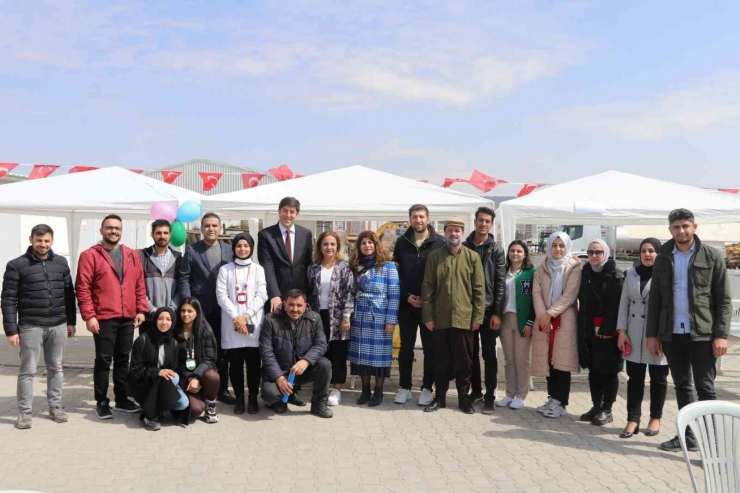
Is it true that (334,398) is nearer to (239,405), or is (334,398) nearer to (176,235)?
(239,405)

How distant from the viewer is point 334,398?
5668 millimetres

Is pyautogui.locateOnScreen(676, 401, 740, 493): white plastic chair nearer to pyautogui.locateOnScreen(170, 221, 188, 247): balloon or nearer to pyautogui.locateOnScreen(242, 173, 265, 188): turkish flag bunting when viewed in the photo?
pyautogui.locateOnScreen(170, 221, 188, 247): balloon

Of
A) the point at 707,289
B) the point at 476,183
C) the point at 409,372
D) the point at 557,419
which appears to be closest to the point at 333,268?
the point at 409,372

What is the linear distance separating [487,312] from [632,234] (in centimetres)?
1923

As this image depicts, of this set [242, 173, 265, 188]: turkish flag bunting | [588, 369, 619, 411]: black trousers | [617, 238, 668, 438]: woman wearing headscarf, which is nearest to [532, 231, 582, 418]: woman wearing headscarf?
[588, 369, 619, 411]: black trousers

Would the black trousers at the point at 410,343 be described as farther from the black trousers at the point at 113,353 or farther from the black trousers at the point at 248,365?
the black trousers at the point at 113,353

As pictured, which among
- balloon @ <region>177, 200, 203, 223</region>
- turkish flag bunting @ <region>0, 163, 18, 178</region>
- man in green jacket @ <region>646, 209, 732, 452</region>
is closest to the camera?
man in green jacket @ <region>646, 209, 732, 452</region>

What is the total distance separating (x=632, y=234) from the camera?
22891 mm

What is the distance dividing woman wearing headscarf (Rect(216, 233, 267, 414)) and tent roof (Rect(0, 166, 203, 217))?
1.74 meters

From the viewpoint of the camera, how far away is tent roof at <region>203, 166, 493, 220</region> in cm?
676

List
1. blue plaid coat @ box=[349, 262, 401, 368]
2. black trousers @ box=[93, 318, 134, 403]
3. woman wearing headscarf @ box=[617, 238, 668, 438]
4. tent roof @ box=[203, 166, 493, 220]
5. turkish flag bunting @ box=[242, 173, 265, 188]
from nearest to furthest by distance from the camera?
woman wearing headscarf @ box=[617, 238, 668, 438] < black trousers @ box=[93, 318, 134, 403] < blue plaid coat @ box=[349, 262, 401, 368] < tent roof @ box=[203, 166, 493, 220] < turkish flag bunting @ box=[242, 173, 265, 188]

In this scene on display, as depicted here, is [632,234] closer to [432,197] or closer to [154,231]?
[432,197]

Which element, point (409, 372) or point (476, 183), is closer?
point (409, 372)

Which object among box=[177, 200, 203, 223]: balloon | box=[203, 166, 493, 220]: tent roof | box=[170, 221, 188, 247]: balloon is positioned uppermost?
box=[203, 166, 493, 220]: tent roof
